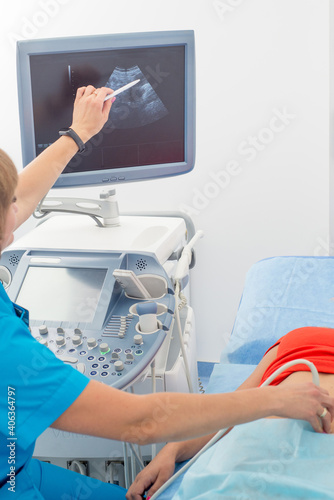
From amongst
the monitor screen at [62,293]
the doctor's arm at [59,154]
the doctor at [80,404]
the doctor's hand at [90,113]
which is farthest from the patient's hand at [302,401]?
the doctor's hand at [90,113]

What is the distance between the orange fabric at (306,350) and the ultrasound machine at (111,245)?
0.94 feet

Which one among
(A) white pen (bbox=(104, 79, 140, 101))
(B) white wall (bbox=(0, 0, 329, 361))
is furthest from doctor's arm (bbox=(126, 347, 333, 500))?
(B) white wall (bbox=(0, 0, 329, 361))

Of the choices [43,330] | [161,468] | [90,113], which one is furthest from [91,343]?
[90,113]

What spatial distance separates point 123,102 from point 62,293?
2.12ft

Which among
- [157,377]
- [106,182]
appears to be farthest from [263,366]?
[106,182]

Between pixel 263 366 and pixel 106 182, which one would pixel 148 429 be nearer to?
pixel 263 366

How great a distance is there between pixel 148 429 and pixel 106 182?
108cm

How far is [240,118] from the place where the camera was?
2510 millimetres

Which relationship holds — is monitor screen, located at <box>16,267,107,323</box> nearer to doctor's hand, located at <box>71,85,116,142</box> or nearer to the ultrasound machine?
the ultrasound machine

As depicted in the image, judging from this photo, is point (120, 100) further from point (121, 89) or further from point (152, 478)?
point (152, 478)

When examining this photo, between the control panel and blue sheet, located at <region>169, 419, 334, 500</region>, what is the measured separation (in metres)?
0.27

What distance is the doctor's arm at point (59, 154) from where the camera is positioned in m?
1.58

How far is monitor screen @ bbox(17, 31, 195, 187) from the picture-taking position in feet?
5.73

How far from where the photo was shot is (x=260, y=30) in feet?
7.82
